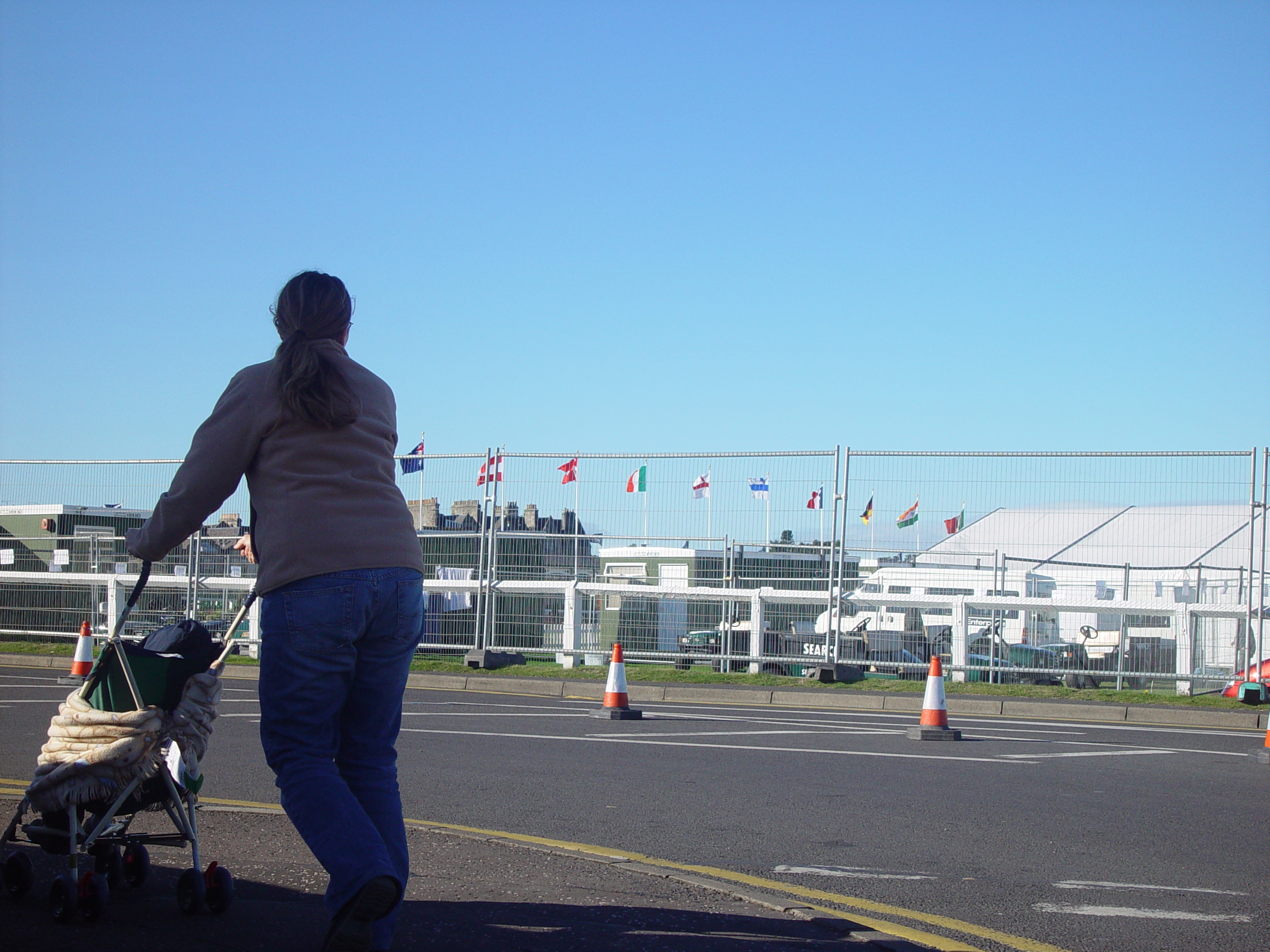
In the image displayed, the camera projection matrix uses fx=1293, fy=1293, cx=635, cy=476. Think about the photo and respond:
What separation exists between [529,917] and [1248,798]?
5.31 m

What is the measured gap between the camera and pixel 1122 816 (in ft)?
22.1

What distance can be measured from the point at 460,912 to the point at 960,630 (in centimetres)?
1259

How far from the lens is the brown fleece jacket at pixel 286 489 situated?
3324 mm

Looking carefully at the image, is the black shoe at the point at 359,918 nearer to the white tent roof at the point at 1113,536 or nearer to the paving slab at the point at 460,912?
the paving slab at the point at 460,912

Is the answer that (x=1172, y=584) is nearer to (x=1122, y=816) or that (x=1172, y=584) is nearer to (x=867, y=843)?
(x=1122, y=816)

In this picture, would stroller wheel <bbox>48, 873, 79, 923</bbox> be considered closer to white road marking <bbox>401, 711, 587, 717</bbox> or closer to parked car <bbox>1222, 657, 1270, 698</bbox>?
white road marking <bbox>401, 711, 587, 717</bbox>

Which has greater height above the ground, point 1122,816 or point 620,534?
point 620,534

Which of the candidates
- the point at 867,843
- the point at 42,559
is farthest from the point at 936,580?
the point at 42,559

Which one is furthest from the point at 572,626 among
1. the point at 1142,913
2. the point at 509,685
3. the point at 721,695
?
the point at 1142,913

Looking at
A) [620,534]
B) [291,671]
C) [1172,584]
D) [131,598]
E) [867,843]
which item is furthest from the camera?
[620,534]

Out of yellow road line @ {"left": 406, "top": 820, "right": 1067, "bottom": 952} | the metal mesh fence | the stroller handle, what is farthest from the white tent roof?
the stroller handle

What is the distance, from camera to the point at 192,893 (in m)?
3.87

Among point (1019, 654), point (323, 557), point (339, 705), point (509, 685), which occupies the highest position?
point (323, 557)

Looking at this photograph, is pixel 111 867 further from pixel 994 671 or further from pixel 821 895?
pixel 994 671
